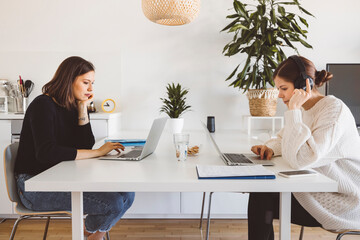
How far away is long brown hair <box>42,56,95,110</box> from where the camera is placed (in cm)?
176


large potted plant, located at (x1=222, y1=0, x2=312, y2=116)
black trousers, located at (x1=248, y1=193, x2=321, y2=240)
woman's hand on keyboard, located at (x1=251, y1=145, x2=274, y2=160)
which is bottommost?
black trousers, located at (x1=248, y1=193, x2=321, y2=240)

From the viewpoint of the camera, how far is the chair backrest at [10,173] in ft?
5.19

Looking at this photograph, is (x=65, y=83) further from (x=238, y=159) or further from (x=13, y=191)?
(x=238, y=159)

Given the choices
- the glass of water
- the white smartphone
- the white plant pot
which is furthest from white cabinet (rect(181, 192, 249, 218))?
the white smartphone

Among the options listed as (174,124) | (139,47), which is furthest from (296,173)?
(139,47)

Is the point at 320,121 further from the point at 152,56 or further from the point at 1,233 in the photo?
the point at 1,233

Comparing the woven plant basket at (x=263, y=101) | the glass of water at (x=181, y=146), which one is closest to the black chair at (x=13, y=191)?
the glass of water at (x=181, y=146)

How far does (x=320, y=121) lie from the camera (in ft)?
4.75

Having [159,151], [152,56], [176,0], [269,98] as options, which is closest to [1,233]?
[159,151]

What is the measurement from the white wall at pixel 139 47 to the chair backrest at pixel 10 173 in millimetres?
1654

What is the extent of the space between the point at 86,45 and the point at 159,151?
1841 mm

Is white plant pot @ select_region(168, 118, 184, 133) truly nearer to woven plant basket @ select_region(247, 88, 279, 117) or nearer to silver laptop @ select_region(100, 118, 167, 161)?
woven plant basket @ select_region(247, 88, 279, 117)

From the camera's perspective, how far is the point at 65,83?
70.1 inches

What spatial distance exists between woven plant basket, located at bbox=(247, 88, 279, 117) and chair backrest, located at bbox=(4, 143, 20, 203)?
193cm
